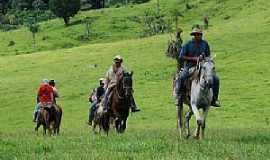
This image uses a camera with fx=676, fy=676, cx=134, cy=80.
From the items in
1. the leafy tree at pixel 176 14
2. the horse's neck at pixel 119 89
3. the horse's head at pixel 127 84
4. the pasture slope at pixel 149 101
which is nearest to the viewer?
the pasture slope at pixel 149 101

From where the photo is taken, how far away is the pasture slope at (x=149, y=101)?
14.2 m

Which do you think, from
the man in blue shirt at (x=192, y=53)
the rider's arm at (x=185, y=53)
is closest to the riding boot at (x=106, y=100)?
the man in blue shirt at (x=192, y=53)

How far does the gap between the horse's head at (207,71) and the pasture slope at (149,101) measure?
1.57m

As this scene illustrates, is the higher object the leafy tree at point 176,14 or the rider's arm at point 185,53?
the rider's arm at point 185,53

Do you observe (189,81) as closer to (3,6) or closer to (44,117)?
(44,117)

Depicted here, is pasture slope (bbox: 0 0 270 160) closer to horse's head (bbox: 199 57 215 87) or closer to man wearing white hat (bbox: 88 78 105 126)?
man wearing white hat (bbox: 88 78 105 126)

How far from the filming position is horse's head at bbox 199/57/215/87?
1775 centimetres

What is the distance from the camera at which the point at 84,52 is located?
7606 cm

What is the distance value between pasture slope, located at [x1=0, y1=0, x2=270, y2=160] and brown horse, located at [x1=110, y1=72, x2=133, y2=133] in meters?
0.64

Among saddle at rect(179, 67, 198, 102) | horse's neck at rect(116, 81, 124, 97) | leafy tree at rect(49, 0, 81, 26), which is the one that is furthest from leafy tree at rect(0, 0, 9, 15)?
saddle at rect(179, 67, 198, 102)

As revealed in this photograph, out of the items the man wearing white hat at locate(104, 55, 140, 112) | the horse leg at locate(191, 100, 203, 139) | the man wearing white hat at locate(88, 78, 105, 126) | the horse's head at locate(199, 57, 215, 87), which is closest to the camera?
the horse's head at locate(199, 57, 215, 87)

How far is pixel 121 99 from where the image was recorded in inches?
846

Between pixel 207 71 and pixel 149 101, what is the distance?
29.1m

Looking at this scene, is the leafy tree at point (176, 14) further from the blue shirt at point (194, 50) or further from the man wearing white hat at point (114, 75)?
the blue shirt at point (194, 50)
